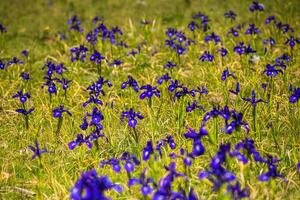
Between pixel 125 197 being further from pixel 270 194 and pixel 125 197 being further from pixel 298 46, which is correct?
pixel 298 46

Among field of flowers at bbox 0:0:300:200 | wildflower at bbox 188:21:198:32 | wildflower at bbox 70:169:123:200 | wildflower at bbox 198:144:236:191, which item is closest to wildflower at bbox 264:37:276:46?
field of flowers at bbox 0:0:300:200

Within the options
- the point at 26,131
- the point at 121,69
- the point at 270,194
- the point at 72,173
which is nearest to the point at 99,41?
the point at 121,69

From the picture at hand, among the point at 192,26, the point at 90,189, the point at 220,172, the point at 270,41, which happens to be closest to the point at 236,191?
the point at 220,172

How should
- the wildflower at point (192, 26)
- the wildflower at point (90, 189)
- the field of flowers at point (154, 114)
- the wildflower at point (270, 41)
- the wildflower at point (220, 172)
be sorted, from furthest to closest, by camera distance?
the wildflower at point (192, 26) → the wildflower at point (270, 41) → the field of flowers at point (154, 114) → the wildflower at point (220, 172) → the wildflower at point (90, 189)

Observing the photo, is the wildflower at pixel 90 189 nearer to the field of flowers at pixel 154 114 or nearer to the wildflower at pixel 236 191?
the field of flowers at pixel 154 114

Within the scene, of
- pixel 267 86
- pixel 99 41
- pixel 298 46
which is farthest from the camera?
pixel 99 41

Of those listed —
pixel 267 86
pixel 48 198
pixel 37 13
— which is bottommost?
pixel 48 198

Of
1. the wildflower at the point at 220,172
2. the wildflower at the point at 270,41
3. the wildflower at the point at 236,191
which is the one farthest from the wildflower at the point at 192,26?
the wildflower at the point at 236,191

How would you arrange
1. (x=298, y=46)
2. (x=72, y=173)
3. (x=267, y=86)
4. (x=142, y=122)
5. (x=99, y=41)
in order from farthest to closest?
(x=99, y=41) < (x=298, y=46) < (x=267, y=86) < (x=142, y=122) < (x=72, y=173)

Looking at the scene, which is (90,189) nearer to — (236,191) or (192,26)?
(236,191)
